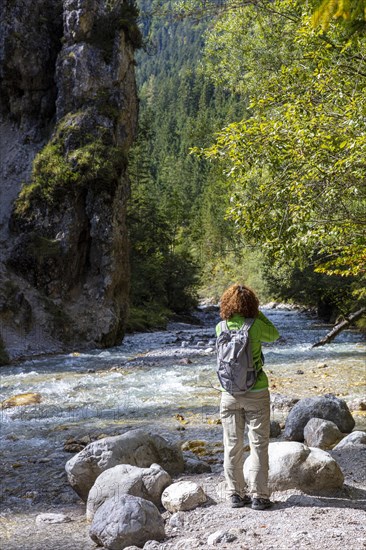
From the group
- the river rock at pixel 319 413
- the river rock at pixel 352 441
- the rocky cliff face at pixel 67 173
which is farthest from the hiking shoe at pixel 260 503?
the rocky cliff face at pixel 67 173

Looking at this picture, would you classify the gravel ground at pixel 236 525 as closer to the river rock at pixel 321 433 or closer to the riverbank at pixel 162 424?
the riverbank at pixel 162 424

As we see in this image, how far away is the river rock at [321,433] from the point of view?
7723 mm

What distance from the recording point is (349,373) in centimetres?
1426

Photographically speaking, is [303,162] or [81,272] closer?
[303,162]

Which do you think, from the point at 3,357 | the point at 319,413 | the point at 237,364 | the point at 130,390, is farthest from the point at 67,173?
the point at 237,364

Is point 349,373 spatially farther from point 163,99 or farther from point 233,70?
point 163,99

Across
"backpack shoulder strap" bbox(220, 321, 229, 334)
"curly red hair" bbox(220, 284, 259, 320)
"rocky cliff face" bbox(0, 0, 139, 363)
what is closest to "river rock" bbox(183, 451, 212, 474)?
"backpack shoulder strap" bbox(220, 321, 229, 334)

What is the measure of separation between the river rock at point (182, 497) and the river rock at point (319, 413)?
3267 mm

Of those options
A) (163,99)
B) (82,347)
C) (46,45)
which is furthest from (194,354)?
(163,99)

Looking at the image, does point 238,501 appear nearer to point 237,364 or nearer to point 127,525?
point 127,525

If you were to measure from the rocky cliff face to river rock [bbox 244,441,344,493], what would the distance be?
17348 mm

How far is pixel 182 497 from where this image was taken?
5.21 metres

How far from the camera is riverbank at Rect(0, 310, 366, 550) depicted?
4559 millimetres

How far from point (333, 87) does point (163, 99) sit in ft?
431
